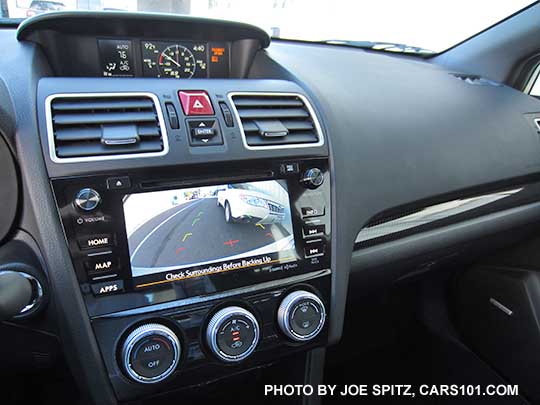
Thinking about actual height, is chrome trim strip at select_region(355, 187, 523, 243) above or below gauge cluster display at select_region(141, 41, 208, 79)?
below

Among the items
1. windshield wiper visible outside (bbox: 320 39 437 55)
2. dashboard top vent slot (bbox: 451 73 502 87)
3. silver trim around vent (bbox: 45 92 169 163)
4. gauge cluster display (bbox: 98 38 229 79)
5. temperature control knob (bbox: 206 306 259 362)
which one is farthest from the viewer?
windshield wiper visible outside (bbox: 320 39 437 55)

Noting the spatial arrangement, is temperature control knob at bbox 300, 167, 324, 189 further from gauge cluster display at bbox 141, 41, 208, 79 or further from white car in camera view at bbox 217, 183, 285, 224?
gauge cluster display at bbox 141, 41, 208, 79

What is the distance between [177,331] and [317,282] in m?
0.33

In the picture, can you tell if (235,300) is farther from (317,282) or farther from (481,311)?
(481,311)

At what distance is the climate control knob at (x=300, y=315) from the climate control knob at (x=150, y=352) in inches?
9.3

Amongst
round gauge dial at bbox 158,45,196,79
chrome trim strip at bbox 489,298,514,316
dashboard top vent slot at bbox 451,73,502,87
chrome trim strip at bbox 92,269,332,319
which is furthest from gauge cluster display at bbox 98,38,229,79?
chrome trim strip at bbox 489,298,514,316

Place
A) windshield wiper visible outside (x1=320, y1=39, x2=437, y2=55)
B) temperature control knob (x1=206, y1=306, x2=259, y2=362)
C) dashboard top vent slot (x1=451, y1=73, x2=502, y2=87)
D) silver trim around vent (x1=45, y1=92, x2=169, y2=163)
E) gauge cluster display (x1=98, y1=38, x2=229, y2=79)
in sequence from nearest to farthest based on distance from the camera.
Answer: silver trim around vent (x1=45, y1=92, x2=169, y2=163) < temperature control knob (x1=206, y1=306, x2=259, y2=362) < gauge cluster display (x1=98, y1=38, x2=229, y2=79) < dashboard top vent slot (x1=451, y1=73, x2=502, y2=87) < windshield wiper visible outside (x1=320, y1=39, x2=437, y2=55)

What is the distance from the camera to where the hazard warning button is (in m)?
0.93

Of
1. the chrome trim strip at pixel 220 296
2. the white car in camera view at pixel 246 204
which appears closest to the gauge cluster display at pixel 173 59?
the white car in camera view at pixel 246 204

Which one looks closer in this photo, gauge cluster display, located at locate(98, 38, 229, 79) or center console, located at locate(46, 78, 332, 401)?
center console, located at locate(46, 78, 332, 401)

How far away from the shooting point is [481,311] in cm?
178

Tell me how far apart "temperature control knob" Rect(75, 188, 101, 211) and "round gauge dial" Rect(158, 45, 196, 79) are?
498 millimetres

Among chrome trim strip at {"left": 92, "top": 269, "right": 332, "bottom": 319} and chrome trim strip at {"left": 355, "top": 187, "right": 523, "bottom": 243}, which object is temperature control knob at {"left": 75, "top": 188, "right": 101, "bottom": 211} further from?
chrome trim strip at {"left": 355, "top": 187, "right": 523, "bottom": 243}

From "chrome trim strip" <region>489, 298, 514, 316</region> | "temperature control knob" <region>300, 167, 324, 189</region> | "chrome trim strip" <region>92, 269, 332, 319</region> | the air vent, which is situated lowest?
"chrome trim strip" <region>489, 298, 514, 316</region>
